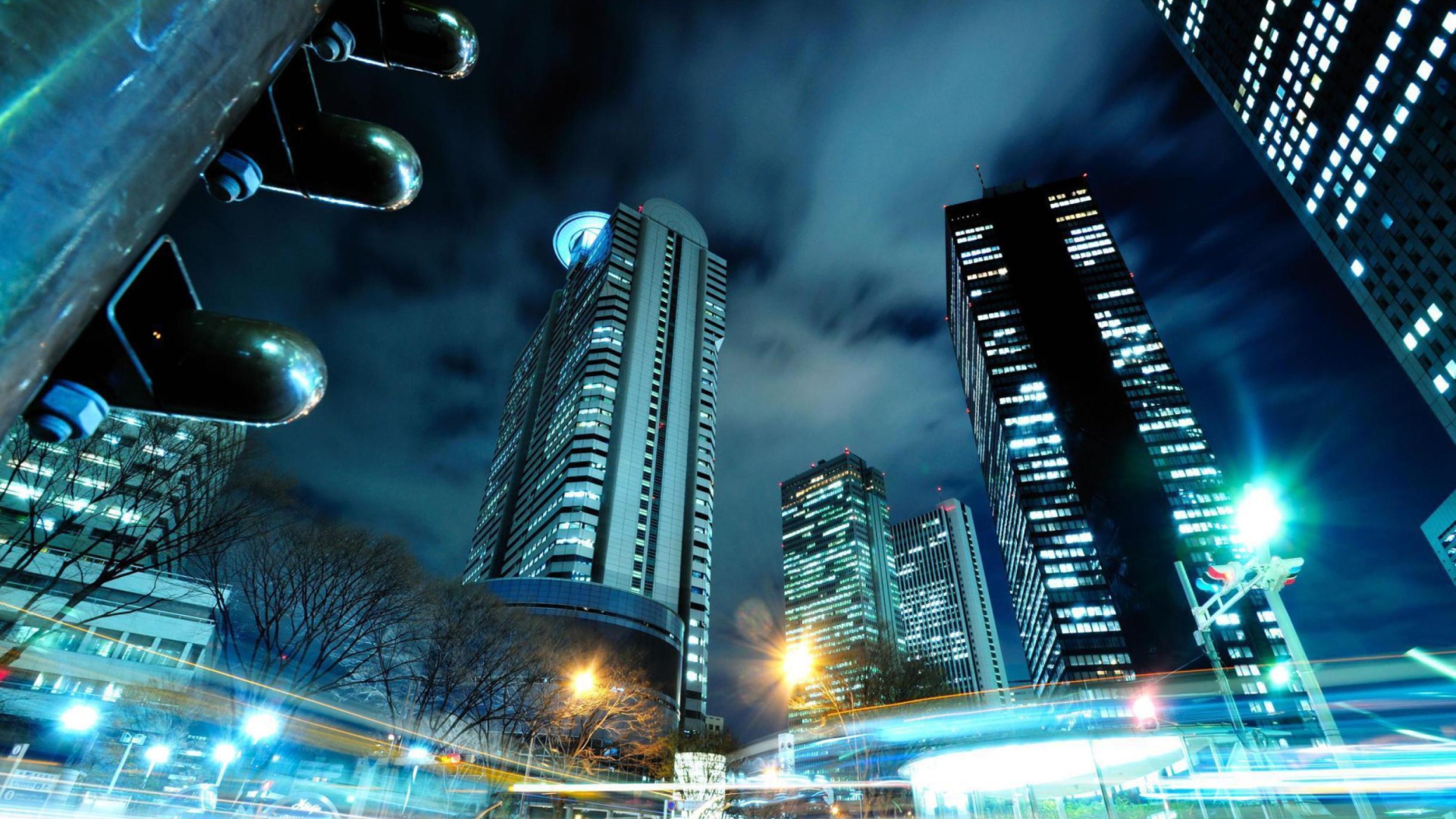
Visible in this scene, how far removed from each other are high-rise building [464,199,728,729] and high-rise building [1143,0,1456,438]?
270ft

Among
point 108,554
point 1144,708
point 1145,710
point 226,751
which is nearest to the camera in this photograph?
point 1144,708

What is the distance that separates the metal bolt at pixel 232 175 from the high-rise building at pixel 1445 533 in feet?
380

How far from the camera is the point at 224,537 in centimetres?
1673

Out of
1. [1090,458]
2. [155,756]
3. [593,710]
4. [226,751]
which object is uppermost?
[1090,458]

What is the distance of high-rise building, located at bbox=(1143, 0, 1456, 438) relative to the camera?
60094mm

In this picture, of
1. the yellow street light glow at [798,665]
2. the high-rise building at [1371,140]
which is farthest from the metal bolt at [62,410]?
the high-rise building at [1371,140]

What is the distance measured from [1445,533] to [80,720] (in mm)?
134332

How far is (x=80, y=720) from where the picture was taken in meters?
36.2

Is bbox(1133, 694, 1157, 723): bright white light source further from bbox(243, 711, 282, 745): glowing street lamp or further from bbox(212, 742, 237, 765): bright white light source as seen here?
bbox(212, 742, 237, 765): bright white light source

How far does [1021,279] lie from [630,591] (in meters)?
104

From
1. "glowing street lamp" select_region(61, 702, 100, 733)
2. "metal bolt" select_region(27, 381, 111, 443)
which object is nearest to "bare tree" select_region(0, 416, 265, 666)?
"metal bolt" select_region(27, 381, 111, 443)

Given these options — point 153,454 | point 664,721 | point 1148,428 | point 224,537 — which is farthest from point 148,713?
point 1148,428

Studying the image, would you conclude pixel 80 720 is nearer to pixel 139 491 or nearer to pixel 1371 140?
pixel 139 491

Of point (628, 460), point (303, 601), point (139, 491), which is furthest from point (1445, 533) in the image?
point (139, 491)
